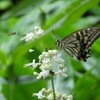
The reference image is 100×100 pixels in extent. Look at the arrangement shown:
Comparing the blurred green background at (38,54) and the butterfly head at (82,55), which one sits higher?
the blurred green background at (38,54)

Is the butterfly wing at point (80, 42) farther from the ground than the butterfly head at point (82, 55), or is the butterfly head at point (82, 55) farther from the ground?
the butterfly wing at point (80, 42)

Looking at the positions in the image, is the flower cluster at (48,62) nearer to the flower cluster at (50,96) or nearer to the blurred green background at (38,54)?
the flower cluster at (50,96)

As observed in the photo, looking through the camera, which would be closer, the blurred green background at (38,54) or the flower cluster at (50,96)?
the flower cluster at (50,96)

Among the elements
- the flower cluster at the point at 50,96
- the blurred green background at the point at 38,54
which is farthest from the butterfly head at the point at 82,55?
the blurred green background at the point at 38,54

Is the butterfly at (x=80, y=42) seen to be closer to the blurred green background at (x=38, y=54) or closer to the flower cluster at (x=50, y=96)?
the flower cluster at (x=50, y=96)

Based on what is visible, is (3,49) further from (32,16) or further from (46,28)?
(46,28)

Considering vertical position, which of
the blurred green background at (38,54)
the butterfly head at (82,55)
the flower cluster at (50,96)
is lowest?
the flower cluster at (50,96)

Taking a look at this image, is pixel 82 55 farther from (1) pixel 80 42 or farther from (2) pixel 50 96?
(2) pixel 50 96

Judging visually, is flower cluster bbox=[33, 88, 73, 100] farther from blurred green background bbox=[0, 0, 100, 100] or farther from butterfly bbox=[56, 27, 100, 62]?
blurred green background bbox=[0, 0, 100, 100]

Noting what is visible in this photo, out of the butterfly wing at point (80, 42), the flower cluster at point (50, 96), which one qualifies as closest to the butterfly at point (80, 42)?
the butterfly wing at point (80, 42)
